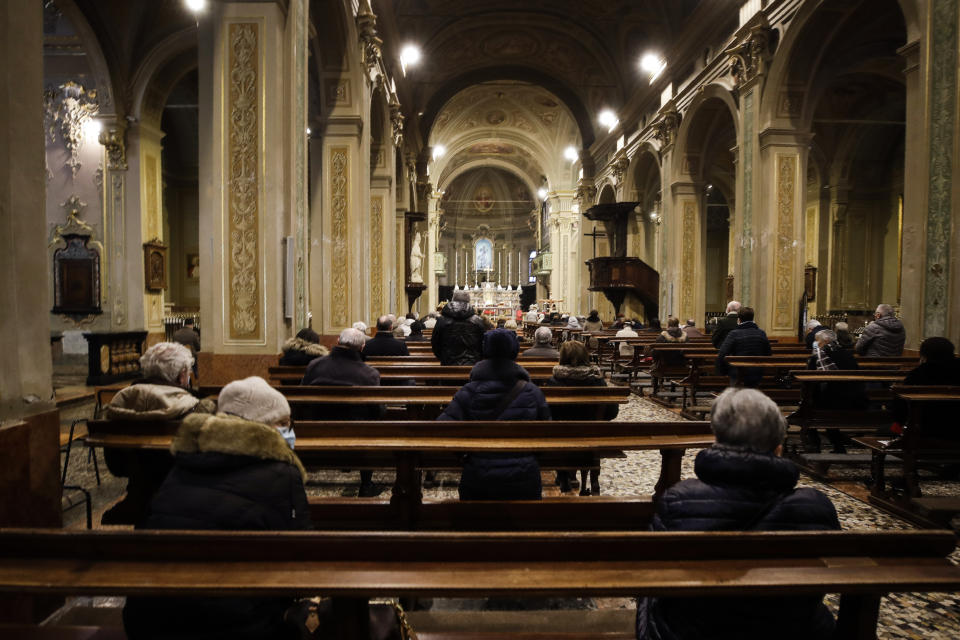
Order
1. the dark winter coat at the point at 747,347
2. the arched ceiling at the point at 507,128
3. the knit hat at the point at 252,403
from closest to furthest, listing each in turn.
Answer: the knit hat at the point at 252,403
the dark winter coat at the point at 747,347
the arched ceiling at the point at 507,128

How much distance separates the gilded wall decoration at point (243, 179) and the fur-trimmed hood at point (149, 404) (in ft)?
9.95

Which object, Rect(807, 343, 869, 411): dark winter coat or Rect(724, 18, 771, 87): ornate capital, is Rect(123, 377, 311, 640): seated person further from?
Rect(724, 18, 771, 87): ornate capital

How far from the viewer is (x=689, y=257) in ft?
48.0

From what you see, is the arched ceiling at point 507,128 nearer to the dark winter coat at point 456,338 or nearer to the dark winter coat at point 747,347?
the dark winter coat at point 747,347

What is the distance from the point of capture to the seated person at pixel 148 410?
102 inches

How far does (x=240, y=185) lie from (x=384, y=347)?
2.34 m

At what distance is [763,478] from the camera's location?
1.53 meters

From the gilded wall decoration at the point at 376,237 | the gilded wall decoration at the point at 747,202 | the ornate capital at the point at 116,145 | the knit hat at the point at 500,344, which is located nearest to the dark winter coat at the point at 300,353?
the knit hat at the point at 500,344

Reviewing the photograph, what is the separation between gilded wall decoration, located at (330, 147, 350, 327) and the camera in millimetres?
9250

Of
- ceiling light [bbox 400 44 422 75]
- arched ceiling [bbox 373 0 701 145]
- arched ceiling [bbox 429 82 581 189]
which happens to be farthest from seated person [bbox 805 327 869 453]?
arched ceiling [bbox 429 82 581 189]

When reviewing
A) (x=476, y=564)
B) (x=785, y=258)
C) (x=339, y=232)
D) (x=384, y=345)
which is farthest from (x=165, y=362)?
(x=785, y=258)

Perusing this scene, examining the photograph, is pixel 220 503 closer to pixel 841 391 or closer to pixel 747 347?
pixel 841 391

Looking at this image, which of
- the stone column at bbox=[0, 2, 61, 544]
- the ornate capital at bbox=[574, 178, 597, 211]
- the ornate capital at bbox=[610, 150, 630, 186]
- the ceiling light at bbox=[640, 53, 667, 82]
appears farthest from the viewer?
the ornate capital at bbox=[574, 178, 597, 211]

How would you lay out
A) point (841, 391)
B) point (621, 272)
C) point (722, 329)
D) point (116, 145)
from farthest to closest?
point (621, 272), point (116, 145), point (722, 329), point (841, 391)
